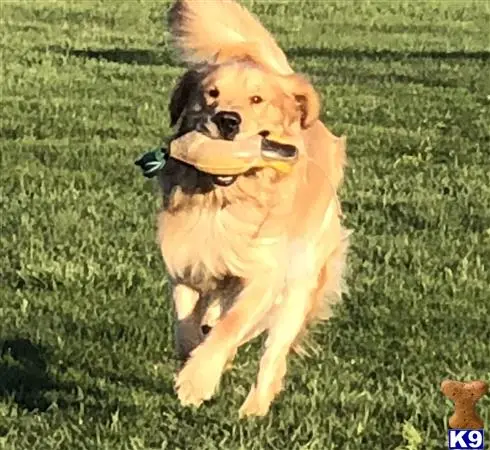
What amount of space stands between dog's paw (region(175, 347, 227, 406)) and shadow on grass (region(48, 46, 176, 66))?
1051cm

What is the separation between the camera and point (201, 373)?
13.4 feet

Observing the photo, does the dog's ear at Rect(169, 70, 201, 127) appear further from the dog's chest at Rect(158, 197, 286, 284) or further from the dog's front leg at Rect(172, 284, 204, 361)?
the dog's front leg at Rect(172, 284, 204, 361)

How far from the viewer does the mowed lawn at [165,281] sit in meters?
4.95

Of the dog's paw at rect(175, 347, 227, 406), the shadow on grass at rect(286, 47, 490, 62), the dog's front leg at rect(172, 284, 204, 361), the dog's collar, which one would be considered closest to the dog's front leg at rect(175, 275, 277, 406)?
the dog's paw at rect(175, 347, 227, 406)

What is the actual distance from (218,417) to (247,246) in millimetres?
961

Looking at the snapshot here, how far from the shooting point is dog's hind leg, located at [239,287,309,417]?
437cm

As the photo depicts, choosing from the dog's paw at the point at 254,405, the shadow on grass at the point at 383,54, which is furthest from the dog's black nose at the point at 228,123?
the shadow on grass at the point at 383,54

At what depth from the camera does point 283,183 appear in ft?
13.7

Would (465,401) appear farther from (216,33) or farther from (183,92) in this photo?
(216,33)

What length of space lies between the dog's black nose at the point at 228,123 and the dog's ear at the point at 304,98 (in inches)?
9.1

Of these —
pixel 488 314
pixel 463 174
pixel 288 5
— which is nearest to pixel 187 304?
pixel 488 314

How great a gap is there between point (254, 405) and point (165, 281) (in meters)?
1.83

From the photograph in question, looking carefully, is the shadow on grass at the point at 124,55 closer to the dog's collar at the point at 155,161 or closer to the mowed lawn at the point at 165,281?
the mowed lawn at the point at 165,281

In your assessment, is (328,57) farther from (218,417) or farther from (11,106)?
(218,417)
